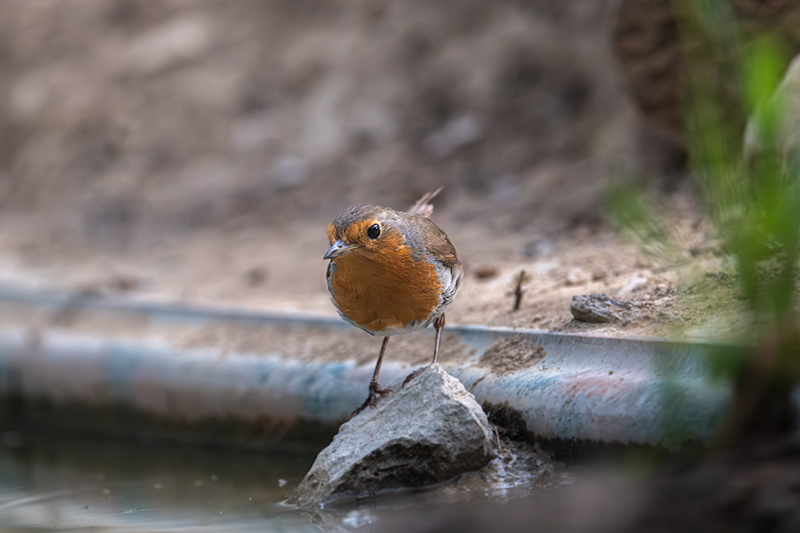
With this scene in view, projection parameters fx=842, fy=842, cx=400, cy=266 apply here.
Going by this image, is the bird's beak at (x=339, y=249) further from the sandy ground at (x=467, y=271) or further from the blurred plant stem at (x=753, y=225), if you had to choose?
the blurred plant stem at (x=753, y=225)

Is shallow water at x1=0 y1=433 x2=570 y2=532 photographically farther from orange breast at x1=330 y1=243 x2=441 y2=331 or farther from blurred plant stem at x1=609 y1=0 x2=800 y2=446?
blurred plant stem at x1=609 y1=0 x2=800 y2=446

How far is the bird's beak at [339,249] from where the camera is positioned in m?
2.88

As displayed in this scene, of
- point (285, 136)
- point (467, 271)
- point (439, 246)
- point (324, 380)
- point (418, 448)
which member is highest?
point (285, 136)

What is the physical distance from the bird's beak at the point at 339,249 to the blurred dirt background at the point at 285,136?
67.4 inches

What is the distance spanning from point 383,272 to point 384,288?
0.19 feet

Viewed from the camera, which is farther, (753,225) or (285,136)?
(285,136)

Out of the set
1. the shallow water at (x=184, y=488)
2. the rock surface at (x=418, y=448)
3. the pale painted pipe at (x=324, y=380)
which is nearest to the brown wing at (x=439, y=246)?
the pale painted pipe at (x=324, y=380)

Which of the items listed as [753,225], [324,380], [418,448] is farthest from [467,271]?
[753,225]

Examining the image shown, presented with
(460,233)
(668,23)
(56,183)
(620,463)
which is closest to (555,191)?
(460,233)

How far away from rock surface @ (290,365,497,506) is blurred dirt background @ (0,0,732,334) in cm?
173

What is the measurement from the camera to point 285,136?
351 inches

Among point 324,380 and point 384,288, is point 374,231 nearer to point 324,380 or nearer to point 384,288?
Answer: point 384,288

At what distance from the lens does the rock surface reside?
9.17 ft

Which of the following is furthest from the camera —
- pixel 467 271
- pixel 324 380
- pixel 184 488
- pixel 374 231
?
pixel 467 271
